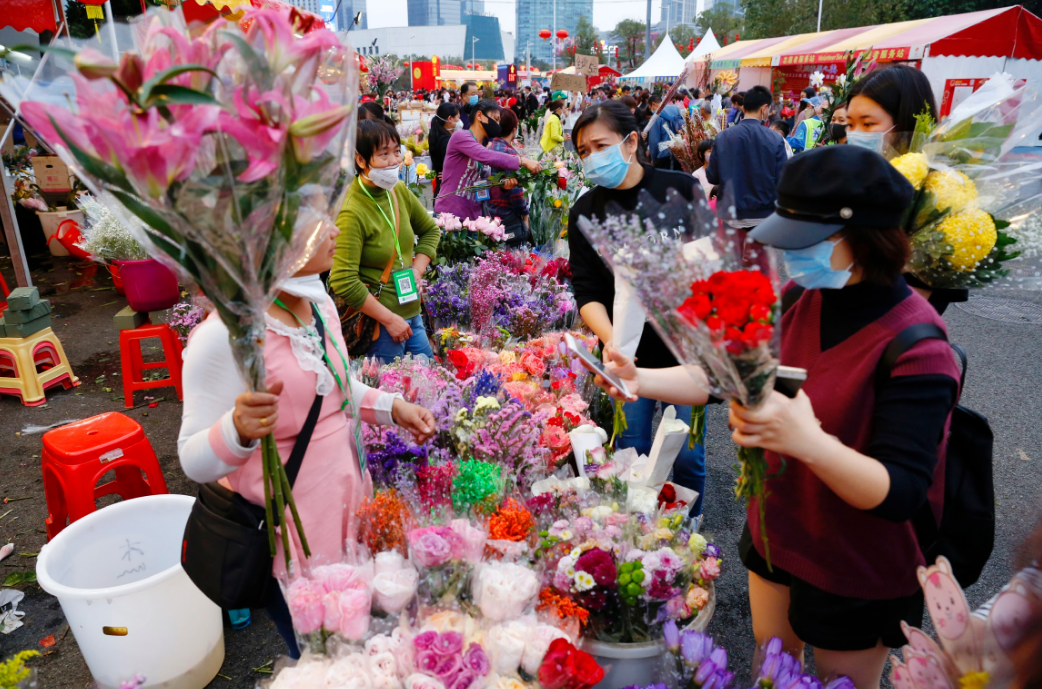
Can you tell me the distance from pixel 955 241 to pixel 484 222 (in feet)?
11.6

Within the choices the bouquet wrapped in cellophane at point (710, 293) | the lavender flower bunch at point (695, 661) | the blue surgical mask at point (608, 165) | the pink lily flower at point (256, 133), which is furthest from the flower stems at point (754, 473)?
the blue surgical mask at point (608, 165)

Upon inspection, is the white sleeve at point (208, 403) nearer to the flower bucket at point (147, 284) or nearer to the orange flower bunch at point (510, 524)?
the orange flower bunch at point (510, 524)

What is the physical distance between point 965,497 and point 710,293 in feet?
3.32

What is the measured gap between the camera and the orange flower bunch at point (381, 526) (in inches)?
73.0

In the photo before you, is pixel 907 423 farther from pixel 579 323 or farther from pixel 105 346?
pixel 105 346

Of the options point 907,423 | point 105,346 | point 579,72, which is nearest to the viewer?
point 907,423

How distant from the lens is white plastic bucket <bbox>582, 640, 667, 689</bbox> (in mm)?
1778

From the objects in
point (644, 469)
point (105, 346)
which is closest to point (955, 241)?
point (644, 469)

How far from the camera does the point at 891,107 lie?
2.46 meters

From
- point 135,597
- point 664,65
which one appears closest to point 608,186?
point 135,597

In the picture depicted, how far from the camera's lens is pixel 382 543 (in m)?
1.85

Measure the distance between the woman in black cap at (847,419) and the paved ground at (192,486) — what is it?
0.13 m

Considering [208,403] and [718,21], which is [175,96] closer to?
[208,403]

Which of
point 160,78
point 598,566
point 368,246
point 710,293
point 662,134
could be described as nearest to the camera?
point 160,78
